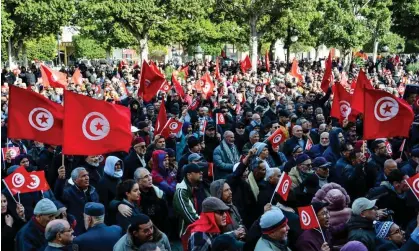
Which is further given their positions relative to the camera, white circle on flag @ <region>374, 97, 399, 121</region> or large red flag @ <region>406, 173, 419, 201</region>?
white circle on flag @ <region>374, 97, 399, 121</region>

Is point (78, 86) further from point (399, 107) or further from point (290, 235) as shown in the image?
point (290, 235)

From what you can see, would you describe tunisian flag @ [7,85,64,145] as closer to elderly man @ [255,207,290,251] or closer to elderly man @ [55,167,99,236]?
elderly man @ [55,167,99,236]

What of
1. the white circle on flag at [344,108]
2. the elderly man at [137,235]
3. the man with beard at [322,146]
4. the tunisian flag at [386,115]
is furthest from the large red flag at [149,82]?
the elderly man at [137,235]

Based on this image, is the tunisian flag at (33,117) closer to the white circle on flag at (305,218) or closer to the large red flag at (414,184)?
the white circle on flag at (305,218)

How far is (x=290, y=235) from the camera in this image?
240 inches

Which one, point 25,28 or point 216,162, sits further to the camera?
point 25,28

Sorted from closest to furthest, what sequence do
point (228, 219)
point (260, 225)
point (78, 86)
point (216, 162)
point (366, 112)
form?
point (260, 225) → point (228, 219) → point (366, 112) → point (216, 162) → point (78, 86)

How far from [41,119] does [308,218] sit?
372cm

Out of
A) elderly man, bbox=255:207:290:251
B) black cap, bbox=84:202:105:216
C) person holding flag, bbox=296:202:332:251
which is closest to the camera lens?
elderly man, bbox=255:207:290:251

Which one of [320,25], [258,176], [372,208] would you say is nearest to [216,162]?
[258,176]

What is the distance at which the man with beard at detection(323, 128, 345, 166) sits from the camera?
32.1 ft

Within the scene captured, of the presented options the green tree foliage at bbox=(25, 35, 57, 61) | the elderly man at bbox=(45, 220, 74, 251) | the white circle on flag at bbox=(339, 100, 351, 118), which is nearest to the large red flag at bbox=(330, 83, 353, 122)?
the white circle on flag at bbox=(339, 100, 351, 118)

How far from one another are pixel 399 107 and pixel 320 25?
3703 centimetres

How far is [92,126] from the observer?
760cm
